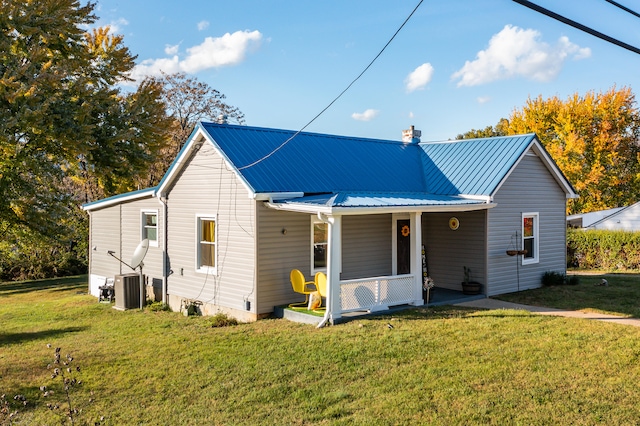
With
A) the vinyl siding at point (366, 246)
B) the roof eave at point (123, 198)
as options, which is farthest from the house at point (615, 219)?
the roof eave at point (123, 198)

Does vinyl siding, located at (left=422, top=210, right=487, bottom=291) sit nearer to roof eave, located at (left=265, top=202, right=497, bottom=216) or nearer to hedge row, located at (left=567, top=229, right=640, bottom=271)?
roof eave, located at (left=265, top=202, right=497, bottom=216)

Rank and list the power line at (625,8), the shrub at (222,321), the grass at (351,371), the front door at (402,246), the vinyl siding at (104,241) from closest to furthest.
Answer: the grass at (351,371)
the power line at (625,8)
the shrub at (222,321)
the front door at (402,246)
the vinyl siding at (104,241)

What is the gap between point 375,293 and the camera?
13.2 metres

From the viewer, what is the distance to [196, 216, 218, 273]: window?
14.7m

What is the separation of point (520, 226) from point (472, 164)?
92.9 inches

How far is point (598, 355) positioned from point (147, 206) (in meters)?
12.9

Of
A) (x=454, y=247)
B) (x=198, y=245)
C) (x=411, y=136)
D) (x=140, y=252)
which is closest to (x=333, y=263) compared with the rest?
(x=198, y=245)

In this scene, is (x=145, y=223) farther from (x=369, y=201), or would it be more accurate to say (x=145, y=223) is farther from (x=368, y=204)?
(x=368, y=204)

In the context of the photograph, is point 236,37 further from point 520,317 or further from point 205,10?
point 520,317

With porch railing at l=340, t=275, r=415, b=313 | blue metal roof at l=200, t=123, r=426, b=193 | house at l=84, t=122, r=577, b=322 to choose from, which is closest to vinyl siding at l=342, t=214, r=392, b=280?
house at l=84, t=122, r=577, b=322

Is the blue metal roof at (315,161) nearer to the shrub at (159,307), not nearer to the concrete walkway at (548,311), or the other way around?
the concrete walkway at (548,311)

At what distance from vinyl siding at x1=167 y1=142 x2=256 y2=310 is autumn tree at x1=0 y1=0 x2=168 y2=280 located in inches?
270

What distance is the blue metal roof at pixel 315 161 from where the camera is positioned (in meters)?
14.1

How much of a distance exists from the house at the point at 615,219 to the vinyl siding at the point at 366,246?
1695 cm
